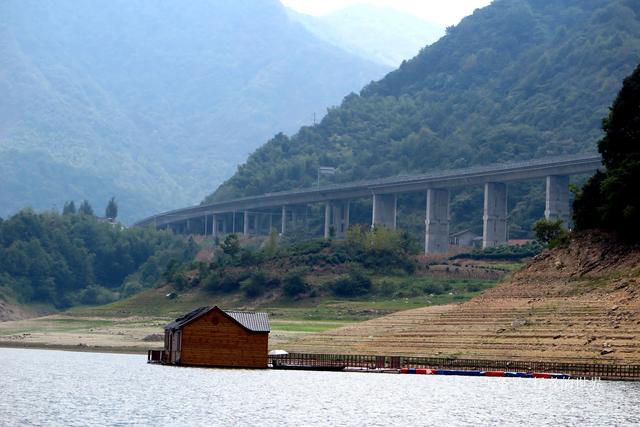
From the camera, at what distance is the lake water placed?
242ft

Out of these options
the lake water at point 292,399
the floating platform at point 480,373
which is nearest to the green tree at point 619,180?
the floating platform at point 480,373

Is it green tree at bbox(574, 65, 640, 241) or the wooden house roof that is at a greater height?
green tree at bbox(574, 65, 640, 241)

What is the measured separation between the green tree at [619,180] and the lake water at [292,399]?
89.0 feet

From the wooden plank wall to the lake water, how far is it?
2.24 m

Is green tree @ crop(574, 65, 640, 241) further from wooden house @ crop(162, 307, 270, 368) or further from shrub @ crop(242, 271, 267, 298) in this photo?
shrub @ crop(242, 271, 267, 298)

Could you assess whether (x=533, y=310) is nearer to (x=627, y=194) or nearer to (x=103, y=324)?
(x=627, y=194)

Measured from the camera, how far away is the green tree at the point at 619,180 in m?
123

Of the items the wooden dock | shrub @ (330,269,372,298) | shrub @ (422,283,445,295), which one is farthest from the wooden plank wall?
shrub @ (330,269,372,298)

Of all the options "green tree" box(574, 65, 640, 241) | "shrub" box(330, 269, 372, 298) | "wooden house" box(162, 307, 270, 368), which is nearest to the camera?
A: "wooden house" box(162, 307, 270, 368)

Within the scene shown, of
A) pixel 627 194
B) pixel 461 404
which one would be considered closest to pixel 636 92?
pixel 627 194

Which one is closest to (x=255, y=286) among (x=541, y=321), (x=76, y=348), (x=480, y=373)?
(x=76, y=348)

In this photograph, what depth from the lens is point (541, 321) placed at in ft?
370

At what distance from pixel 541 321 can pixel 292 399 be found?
3311 cm

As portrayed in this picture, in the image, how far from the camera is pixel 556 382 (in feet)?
321
